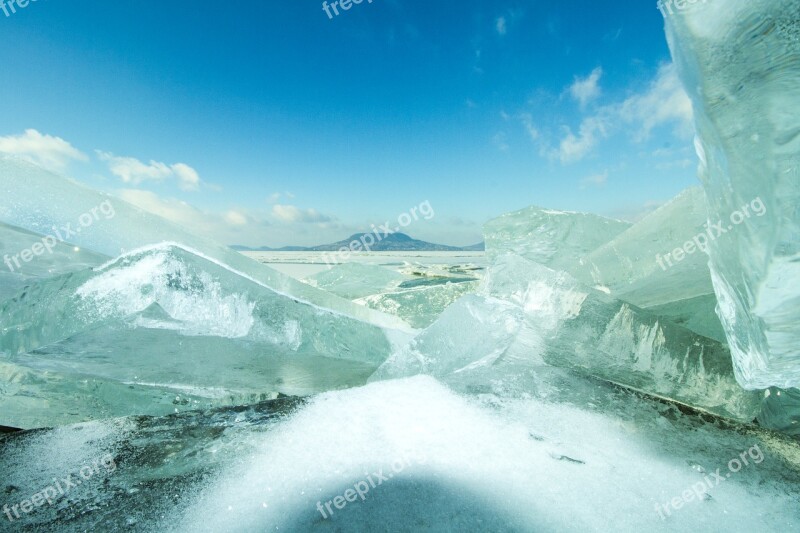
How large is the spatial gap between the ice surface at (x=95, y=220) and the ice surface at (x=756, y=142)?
5.16 ft

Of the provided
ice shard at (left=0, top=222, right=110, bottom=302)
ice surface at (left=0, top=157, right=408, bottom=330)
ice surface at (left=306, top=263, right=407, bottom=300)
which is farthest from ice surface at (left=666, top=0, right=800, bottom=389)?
ice surface at (left=306, top=263, right=407, bottom=300)

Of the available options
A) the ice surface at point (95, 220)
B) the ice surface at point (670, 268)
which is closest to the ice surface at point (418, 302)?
the ice surface at point (95, 220)

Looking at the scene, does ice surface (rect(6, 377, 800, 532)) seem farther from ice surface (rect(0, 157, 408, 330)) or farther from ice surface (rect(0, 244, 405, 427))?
ice surface (rect(0, 157, 408, 330))

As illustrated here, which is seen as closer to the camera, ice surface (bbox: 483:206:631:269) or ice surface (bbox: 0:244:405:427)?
ice surface (bbox: 0:244:405:427)

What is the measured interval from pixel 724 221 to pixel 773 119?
313 mm

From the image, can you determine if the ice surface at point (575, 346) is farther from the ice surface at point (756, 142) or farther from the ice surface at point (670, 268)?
the ice surface at point (756, 142)

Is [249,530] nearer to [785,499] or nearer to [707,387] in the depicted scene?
[785,499]

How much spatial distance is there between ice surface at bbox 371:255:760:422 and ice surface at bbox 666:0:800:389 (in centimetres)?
43

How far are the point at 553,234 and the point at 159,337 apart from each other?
8.93 ft

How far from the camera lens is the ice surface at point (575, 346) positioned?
140 centimetres

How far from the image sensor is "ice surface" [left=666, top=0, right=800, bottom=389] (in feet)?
2.42

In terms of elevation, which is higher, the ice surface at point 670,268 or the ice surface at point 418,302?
the ice surface at point 670,268

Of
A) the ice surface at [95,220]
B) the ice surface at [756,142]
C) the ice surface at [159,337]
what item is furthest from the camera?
the ice surface at [95,220]

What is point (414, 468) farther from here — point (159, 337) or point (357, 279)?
point (357, 279)
